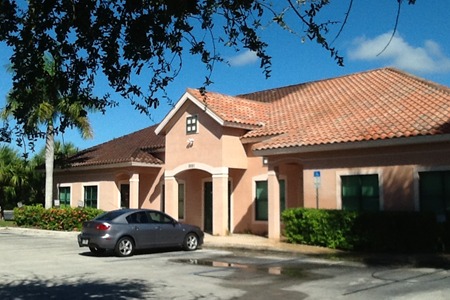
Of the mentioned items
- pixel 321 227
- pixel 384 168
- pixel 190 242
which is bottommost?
pixel 190 242

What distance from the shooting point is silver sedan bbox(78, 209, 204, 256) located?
16.3 meters

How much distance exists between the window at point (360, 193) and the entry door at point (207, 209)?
→ 866cm

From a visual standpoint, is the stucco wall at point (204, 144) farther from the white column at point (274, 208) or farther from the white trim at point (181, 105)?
the white column at point (274, 208)

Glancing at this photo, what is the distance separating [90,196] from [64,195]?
10.3ft

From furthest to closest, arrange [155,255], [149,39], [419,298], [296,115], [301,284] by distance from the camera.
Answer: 1. [296,115]
2. [155,255]
3. [301,284]
4. [419,298]
5. [149,39]

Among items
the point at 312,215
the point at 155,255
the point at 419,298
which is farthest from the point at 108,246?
the point at 419,298

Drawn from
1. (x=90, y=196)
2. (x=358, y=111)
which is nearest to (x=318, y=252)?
(x=358, y=111)

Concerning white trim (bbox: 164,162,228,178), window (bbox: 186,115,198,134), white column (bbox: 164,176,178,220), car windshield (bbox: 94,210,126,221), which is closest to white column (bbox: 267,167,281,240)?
white trim (bbox: 164,162,228,178)

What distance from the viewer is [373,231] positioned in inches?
644

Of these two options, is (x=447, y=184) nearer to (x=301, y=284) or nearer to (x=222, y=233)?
(x=301, y=284)

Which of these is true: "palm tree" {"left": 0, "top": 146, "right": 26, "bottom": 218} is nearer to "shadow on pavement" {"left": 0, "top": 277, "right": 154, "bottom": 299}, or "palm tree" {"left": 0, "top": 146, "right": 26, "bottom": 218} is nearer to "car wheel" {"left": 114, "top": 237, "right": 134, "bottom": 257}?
"car wheel" {"left": 114, "top": 237, "right": 134, "bottom": 257}

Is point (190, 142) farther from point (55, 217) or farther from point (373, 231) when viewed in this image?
point (373, 231)

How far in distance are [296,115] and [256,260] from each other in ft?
32.1

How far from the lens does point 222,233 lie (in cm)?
2230
